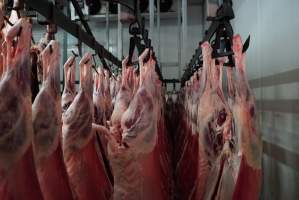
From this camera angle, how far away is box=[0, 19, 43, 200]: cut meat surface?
1.49ft

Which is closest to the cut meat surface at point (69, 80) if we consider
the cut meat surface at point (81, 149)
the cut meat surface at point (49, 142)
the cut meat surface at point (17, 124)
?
the cut meat surface at point (81, 149)

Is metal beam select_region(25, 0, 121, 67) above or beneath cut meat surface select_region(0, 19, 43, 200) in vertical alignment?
above

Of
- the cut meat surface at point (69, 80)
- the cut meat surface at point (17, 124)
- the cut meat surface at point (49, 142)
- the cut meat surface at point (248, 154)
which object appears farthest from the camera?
the cut meat surface at point (69, 80)

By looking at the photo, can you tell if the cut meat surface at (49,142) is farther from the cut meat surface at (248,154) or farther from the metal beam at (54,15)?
the cut meat surface at (248,154)

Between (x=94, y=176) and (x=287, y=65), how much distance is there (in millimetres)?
812

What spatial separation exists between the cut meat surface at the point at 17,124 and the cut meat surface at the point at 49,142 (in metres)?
0.09

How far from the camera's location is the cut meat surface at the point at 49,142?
1.87ft

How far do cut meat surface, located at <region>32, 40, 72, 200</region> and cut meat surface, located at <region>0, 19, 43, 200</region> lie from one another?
0.09 meters

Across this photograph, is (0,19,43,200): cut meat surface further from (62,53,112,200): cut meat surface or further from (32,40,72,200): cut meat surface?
(62,53,112,200): cut meat surface

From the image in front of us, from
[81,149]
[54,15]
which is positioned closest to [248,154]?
[81,149]

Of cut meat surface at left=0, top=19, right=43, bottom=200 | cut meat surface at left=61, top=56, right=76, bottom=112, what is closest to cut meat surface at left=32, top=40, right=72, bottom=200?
cut meat surface at left=0, top=19, right=43, bottom=200

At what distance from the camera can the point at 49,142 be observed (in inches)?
22.6

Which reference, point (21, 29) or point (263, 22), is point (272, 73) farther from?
point (21, 29)

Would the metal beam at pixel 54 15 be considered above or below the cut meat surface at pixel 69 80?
above
